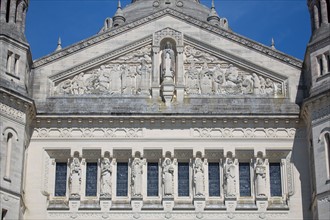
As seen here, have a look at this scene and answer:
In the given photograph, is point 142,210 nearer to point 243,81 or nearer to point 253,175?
point 253,175

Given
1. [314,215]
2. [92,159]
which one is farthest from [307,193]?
[92,159]

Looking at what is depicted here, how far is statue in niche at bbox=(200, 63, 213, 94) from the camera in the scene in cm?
2969

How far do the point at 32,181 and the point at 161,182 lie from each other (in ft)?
13.7

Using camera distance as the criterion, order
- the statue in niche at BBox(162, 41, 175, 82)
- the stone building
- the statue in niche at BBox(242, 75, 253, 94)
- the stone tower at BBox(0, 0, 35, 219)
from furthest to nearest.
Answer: the statue in niche at BBox(242, 75, 253, 94), the statue in niche at BBox(162, 41, 175, 82), the stone building, the stone tower at BBox(0, 0, 35, 219)

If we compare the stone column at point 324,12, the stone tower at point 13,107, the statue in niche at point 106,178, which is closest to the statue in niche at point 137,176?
the statue in niche at point 106,178

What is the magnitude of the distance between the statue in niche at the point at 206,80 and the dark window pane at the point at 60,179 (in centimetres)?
533

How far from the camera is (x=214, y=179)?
28.6 m

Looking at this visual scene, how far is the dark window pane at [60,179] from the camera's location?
28.4 m

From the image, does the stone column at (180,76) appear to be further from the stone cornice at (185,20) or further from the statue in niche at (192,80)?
the stone cornice at (185,20)

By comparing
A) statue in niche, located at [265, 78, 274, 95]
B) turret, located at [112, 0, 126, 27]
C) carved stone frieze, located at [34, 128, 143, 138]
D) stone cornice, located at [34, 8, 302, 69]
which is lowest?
carved stone frieze, located at [34, 128, 143, 138]

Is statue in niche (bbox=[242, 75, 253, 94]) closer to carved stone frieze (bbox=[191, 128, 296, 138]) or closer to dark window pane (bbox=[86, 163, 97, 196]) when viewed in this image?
carved stone frieze (bbox=[191, 128, 296, 138])

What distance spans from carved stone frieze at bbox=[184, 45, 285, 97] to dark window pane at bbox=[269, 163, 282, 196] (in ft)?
8.26

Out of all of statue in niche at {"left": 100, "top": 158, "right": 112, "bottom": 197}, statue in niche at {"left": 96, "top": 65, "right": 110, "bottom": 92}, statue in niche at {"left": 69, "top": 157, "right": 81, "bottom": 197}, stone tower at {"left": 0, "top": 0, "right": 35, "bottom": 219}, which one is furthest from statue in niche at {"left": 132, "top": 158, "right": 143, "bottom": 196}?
stone tower at {"left": 0, "top": 0, "right": 35, "bottom": 219}

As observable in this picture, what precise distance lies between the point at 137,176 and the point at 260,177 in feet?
13.0
